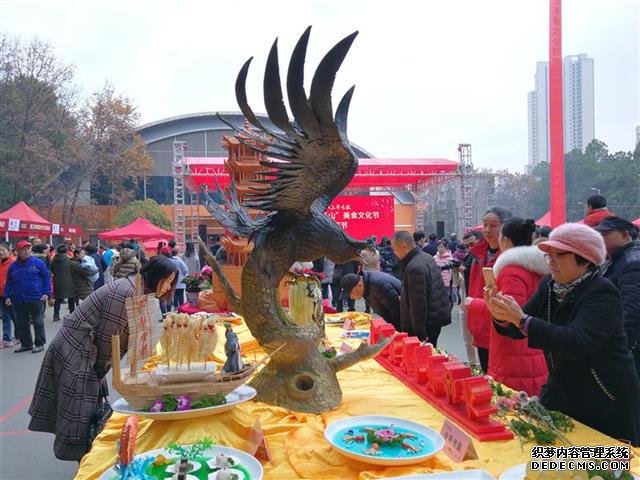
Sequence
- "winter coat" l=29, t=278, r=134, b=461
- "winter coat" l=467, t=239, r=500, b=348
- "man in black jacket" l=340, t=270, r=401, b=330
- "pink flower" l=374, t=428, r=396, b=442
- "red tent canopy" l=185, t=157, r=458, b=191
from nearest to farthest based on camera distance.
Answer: "pink flower" l=374, t=428, r=396, b=442, "winter coat" l=29, t=278, r=134, b=461, "winter coat" l=467, t=239, r=500, b=348, "man in black jacket" l=340, t=270, r=401, b=330, "red tent canopy" l=185, t=157, r=458, b=191

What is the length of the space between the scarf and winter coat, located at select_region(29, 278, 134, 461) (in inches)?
63.2

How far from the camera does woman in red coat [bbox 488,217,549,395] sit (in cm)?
189

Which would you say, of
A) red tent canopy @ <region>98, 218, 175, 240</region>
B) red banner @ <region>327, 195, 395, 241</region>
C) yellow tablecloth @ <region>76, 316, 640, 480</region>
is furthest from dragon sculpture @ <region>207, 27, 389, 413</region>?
red tent canopy @ <region>98, 218, 175, 240</region>

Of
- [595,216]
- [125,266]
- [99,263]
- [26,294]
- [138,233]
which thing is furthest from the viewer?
[138,233]

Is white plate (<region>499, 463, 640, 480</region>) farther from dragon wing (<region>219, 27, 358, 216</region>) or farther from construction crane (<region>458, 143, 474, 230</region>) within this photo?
construction crane (<region>458, 143, 474, 230</region>)

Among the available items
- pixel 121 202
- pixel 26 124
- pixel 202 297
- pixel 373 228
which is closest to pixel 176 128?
pixel 121 202

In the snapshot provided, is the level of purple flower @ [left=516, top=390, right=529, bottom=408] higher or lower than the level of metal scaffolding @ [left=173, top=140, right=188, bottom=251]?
lower

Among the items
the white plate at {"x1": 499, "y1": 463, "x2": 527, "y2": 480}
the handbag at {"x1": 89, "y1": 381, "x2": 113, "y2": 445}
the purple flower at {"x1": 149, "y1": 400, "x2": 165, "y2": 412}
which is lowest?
the handbag at {"x1": 89, "y1": 381, "x2": 113, "y2": 445}

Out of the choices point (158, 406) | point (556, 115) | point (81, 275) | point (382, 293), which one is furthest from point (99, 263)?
point (556, 115)

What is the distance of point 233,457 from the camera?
3.94 ft

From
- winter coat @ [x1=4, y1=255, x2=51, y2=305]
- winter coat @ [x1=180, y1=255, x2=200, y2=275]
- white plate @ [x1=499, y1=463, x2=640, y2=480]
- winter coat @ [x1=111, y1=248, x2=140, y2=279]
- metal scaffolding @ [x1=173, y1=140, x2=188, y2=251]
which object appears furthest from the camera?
metal scaffolding @ [x1=173, y1=140, x2=188, y2=251]

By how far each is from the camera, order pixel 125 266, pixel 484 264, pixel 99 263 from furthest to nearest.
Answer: pixel 99 263 < pixel 484 264 < pixel 125 266

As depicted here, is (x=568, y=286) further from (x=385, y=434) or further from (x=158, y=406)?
(x=158, y=406)

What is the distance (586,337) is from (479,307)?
2.77 ft
